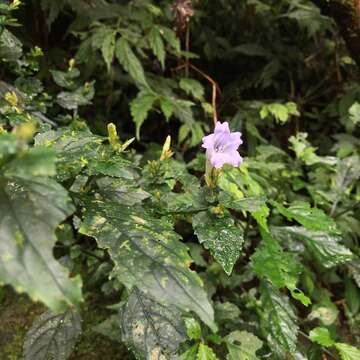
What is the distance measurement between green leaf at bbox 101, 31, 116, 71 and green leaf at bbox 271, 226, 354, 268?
2.88 feet

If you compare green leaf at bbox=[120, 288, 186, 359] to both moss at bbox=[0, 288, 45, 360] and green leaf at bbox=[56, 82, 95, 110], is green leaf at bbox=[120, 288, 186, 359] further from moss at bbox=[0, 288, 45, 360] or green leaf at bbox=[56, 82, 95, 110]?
green leaf at bbox=[56, 82, 95, 110]

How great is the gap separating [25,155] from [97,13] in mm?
1417

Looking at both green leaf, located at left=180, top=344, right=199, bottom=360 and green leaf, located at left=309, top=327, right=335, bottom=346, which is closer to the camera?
green leaf, located at left=180, top=344, right=199, bottom=360

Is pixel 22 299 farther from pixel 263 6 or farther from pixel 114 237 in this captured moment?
pixel 263 6

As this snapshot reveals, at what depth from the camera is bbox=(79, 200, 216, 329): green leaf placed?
670 mm

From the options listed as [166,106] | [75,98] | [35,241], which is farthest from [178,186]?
[35,241]

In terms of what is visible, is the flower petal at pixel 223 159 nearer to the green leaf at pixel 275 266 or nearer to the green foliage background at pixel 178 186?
the green foliage background at pixel 178 186

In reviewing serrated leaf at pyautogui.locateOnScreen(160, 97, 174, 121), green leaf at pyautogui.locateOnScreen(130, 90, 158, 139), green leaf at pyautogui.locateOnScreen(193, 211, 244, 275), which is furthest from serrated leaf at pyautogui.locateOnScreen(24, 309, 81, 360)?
serrated leaf at pyautogui.locateOnScreen(160, 97, 174, 121)

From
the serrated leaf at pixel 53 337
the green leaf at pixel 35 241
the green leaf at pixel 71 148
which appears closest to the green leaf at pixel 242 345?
the serrated leaf at pixel 53 337

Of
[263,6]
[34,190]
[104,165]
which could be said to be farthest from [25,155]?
[263,6]

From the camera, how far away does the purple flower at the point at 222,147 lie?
3.40 feet

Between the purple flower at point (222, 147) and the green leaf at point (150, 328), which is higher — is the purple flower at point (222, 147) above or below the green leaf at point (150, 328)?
above

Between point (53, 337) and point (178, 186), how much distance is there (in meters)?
0.71

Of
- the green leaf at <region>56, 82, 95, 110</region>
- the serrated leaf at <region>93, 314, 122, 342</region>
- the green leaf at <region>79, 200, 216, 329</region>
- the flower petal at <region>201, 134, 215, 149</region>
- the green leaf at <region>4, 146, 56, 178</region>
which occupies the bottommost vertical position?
the serrated leaf at <region>93, 314, 122, 342</region>
